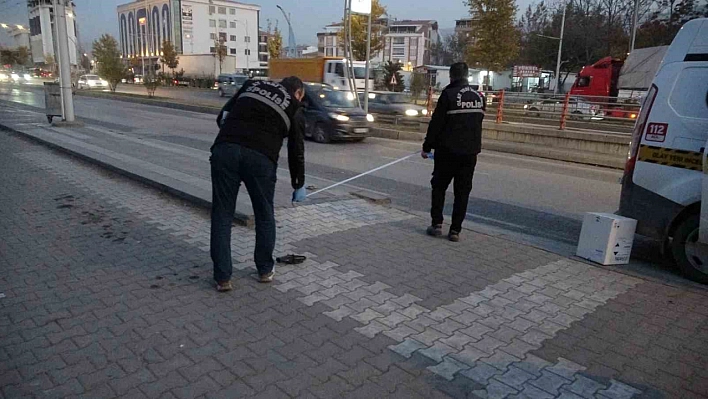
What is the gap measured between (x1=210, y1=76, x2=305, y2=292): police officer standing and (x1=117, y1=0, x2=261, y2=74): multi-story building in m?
102

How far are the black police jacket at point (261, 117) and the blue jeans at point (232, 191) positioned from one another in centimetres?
7

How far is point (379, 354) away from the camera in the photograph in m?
3.29

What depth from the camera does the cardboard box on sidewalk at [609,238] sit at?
16.8 ft

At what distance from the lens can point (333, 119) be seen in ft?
52.0

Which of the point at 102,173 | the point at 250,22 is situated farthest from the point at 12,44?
the point at 102,173

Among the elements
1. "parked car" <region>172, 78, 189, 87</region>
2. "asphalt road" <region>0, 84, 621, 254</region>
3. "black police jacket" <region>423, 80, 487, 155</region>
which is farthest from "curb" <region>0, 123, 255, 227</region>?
"parked car" <region>172, 78, 189, 87</region>

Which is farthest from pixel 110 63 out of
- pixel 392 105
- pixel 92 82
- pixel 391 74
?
pixel 392 105

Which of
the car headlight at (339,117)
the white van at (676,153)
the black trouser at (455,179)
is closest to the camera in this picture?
the white van at (676,153)

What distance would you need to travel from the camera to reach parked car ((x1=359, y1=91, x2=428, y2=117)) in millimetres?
22688

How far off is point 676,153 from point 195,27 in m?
113

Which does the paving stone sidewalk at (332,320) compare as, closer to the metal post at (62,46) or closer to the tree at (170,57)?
the metal post at (62,46)

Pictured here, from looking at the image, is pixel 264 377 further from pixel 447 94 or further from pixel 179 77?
pixel 179 77

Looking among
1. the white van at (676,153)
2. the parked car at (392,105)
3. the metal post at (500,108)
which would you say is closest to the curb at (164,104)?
the parked car at (392,105)

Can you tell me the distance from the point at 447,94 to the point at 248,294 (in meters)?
2.93
